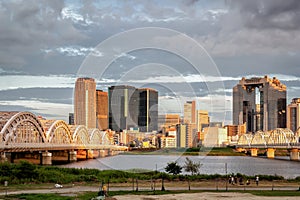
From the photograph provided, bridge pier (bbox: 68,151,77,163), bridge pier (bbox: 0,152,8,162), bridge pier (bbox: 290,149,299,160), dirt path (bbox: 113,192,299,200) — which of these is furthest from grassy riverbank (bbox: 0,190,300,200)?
bridge pier (bbox: 290,149,299,160)

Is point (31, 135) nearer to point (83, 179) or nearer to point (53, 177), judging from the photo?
point (53, 177)

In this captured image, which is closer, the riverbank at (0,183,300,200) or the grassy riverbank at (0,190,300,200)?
the grassy riverbank at (0,190,300,200)

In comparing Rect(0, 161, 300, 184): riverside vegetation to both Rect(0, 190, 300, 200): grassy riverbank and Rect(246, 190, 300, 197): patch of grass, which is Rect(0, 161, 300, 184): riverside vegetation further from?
Rect(246, 190, 300, 197): patch of grass

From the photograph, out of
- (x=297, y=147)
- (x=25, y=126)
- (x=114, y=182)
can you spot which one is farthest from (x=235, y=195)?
(x=297, y=147)

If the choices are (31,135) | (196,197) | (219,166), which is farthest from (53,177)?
(31,135)

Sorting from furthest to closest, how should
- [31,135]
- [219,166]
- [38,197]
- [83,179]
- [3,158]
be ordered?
[31,135] → [219,166] → [3,158] → [83,179] → [38,197]

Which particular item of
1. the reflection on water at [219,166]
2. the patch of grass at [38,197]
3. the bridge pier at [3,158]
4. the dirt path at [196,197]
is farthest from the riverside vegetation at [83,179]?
the bridge pier at [3,158]

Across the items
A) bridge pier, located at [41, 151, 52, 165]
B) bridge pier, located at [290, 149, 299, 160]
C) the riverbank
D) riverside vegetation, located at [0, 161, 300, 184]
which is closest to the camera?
the riverbank

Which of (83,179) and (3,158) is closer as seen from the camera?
(83,179)

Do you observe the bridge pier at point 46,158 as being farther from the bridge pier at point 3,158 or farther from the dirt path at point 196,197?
the dirt path at point 196,197

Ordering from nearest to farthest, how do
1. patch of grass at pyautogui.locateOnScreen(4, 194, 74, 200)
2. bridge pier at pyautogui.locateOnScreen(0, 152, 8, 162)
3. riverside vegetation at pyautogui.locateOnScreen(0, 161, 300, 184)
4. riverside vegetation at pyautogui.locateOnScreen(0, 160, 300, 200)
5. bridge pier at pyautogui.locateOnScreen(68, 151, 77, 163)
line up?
patch of grass at pyautogui.locateOnScreen(4, 194, 74, 200), riverside vegetation at pyautogui.locateOnScreen(0, 160, 300, 200), riverside vegetation at pyautogui.locateOnScreen(0, 161, 300, 184), bridge pier at pyautogui.locateOnScreen(0, 152, 8, 162), bridge pier at pyautogui.locateOnScreen(68, 151, 77, 163)

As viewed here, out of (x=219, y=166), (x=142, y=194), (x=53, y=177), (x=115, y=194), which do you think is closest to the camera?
(x=115, y=194)

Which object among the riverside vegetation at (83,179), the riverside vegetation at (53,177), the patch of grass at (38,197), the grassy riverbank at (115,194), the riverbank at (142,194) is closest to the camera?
the patch of grass at (38,197)

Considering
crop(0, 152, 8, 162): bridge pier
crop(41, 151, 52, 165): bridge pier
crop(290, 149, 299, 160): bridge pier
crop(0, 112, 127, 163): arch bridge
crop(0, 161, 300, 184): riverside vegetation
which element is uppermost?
crop(0, 112, 127, 163): arch bridge
